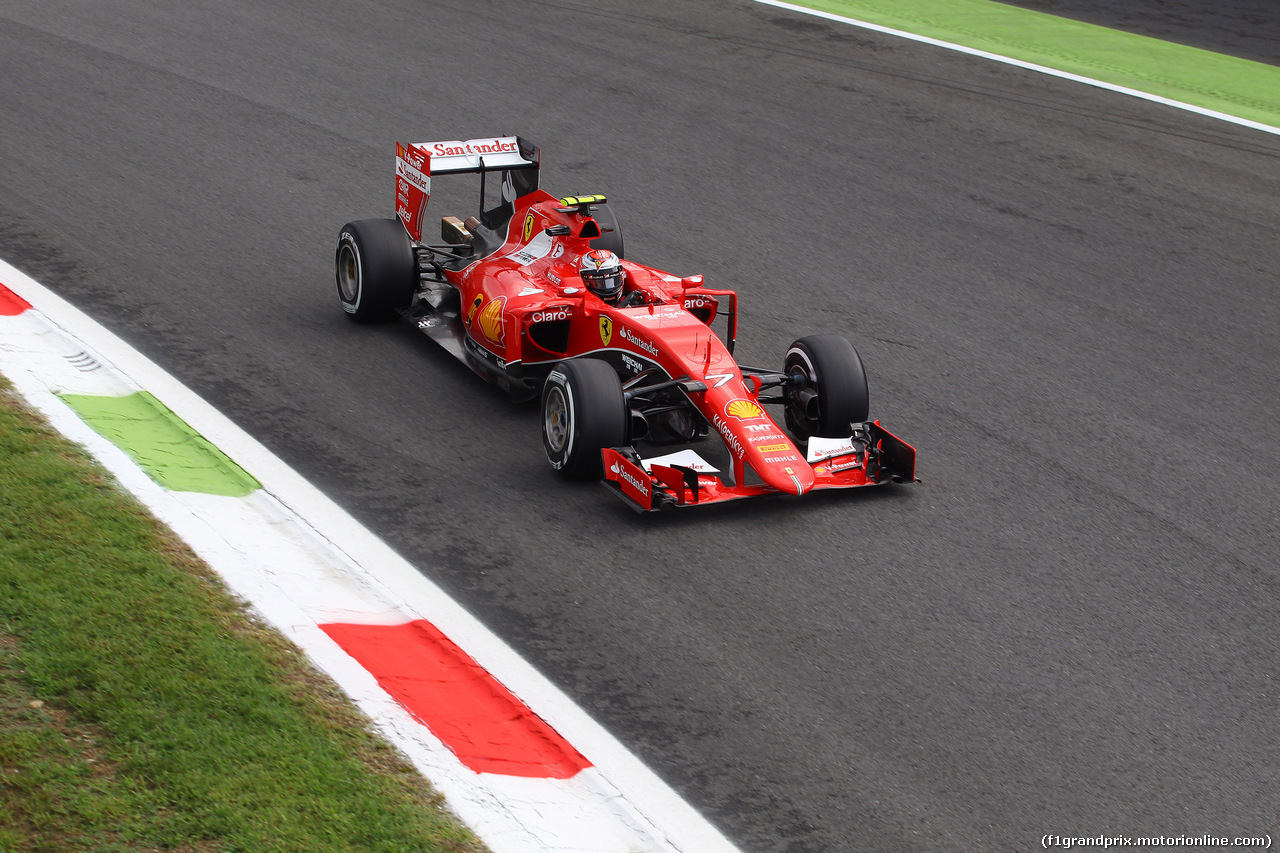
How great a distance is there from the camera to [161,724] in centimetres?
466

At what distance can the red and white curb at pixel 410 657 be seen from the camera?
4.76m

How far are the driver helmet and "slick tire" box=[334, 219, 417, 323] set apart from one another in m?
1.51

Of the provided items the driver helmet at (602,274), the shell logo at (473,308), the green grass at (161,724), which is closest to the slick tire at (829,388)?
the driver helmet at (602,274)

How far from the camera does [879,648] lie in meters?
Answer: 6.04

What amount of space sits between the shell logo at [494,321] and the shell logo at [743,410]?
166 cm

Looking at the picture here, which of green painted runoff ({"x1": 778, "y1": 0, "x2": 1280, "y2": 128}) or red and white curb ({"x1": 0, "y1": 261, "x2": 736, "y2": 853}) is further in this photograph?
green painted runoff ({"x1": 778, "y1": 0, "x2": 1280, "y2": 128})

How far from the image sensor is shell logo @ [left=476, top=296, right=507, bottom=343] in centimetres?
824

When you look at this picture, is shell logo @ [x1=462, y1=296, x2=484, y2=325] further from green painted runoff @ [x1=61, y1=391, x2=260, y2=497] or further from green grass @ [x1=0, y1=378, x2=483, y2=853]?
green grass @ [x1=0, y1=378, x2=483, y2=853]

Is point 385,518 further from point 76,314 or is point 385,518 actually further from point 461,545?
point 76,314

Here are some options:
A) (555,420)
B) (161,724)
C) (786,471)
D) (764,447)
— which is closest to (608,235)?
(555,420)

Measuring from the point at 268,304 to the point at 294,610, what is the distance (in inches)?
172

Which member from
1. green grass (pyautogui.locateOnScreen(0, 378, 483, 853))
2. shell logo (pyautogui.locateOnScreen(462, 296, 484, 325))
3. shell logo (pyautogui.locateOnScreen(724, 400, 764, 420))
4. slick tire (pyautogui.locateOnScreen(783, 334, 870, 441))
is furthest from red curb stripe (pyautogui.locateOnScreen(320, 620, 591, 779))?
shell logo (pyautogui.locateOnScreen(462, 296, 484, 325))

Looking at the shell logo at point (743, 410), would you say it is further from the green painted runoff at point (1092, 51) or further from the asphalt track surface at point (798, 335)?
the green painted runoff at point (1092, 51)

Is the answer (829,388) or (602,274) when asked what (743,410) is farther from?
(602,274)
